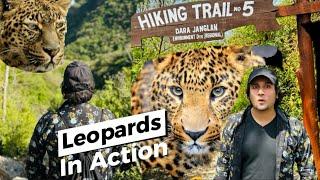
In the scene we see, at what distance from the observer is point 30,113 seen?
5.92m

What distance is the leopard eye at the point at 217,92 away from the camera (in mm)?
5383

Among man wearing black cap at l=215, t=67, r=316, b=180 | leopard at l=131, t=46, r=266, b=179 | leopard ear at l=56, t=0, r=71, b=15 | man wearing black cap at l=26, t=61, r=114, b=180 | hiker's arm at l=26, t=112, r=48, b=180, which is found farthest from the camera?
leopard ear at l=56, t=0, r=71, b=15

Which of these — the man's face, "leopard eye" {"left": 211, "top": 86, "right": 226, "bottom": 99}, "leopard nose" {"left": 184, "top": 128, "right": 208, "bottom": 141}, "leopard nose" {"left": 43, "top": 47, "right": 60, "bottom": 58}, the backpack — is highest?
"leopard nose" {"left": 43, "top": 47, "right": 60, "bottom": 58}

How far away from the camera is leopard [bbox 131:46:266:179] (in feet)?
17.6

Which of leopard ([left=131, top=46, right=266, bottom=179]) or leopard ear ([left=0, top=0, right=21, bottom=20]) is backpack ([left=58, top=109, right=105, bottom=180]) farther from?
leopard ear ([left=0, top=0, right=21, bottom=20])

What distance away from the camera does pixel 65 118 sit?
5.08 m

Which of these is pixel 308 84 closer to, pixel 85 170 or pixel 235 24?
pixel 235 24

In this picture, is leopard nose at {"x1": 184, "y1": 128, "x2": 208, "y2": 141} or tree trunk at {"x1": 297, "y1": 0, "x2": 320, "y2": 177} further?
leopard nose at {"x1": 184, "y1": 128, "x2": 208, "y2": 141}

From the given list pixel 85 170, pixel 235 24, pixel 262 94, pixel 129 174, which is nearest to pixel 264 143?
pixel 262 94

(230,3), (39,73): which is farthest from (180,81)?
(39,73)

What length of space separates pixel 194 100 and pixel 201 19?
67 cm

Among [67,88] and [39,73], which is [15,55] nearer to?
[39,73]

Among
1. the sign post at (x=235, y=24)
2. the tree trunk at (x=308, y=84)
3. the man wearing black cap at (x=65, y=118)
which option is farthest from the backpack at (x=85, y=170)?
the tree trunk at (x=308, y=84)

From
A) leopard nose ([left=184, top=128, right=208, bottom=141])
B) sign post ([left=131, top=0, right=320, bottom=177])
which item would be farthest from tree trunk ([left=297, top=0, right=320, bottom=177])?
leopard nose ([left=184, top=128, right=208, bottom=141])
